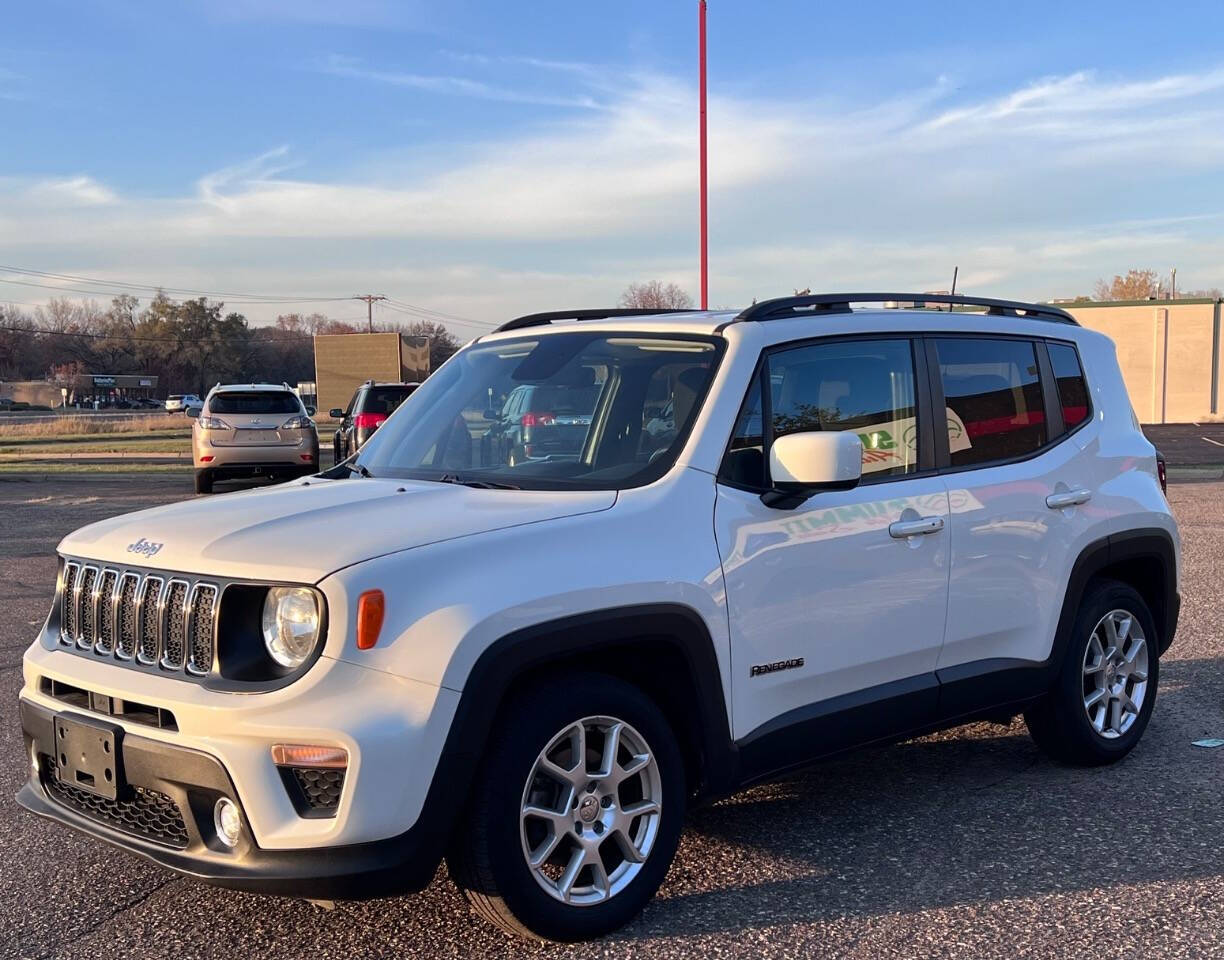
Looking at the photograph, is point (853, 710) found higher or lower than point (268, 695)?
lower

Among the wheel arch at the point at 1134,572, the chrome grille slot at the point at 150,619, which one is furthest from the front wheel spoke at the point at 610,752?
the wheel arch at the point at 1134,572

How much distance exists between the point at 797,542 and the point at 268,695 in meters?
1.77

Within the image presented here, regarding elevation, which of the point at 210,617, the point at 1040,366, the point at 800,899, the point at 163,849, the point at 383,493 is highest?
the point at 1040,366

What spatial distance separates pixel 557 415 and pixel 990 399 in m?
1.83

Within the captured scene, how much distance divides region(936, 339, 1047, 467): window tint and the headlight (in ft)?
8.53

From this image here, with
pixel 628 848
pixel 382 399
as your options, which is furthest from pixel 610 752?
pixel 382 399

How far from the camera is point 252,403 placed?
1859 centimetres

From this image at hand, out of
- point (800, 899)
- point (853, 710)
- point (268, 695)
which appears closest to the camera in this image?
point (268, 695)

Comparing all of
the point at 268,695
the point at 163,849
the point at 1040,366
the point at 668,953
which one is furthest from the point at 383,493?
the point at 1040,366

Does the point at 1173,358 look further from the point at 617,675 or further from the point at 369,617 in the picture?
the point at 369,617

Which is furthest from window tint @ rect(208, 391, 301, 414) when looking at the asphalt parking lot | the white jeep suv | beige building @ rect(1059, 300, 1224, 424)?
beige building @ rect(1059, 300, 1224, 424)

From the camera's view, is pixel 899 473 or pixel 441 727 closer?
pixel 441 727

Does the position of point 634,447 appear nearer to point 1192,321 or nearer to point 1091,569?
point 1091,569

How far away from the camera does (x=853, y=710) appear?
419 centimetres
